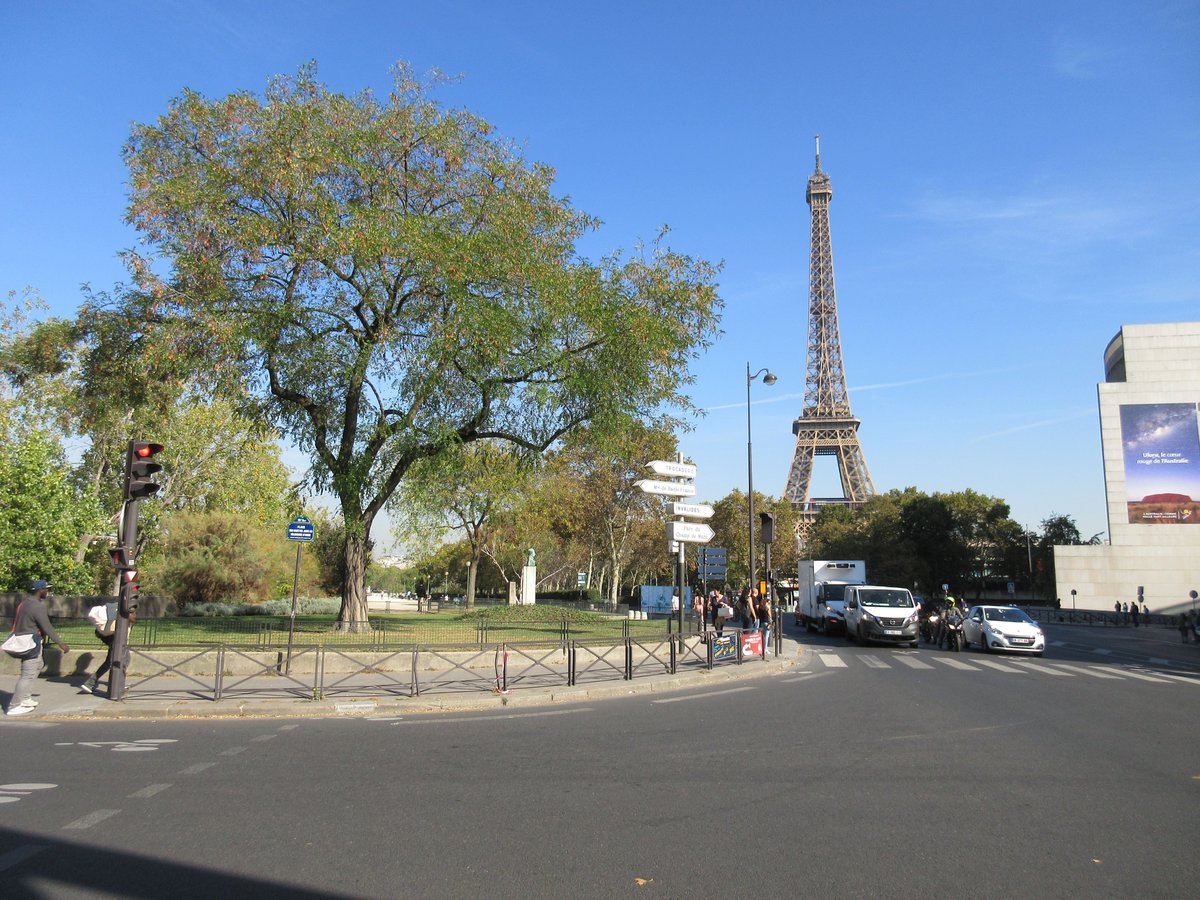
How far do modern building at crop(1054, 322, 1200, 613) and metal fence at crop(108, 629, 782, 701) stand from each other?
53248mm

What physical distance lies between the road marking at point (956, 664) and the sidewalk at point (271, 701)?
7.24 metres

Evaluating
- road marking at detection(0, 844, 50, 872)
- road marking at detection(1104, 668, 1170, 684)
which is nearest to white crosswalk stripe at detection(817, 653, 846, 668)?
road marking at detection(1104, 668, 1170, 684)

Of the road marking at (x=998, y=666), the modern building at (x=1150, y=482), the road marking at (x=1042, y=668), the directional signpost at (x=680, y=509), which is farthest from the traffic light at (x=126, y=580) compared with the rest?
the modern building at (x=1150, y=482)

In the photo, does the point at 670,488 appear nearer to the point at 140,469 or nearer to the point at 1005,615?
the point at 140,469

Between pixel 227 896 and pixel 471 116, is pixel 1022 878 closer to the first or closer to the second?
pixel 227 896

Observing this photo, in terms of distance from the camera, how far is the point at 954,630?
23656mm

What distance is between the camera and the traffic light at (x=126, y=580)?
12.1 meters

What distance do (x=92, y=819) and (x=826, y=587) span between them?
31.9 m

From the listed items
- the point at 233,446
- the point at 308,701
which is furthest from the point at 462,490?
the point at 308,701

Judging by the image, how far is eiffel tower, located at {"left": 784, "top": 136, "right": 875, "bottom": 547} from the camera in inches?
3374

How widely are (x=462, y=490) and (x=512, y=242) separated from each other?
73.3ft

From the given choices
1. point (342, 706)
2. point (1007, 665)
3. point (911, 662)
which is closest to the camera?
point (342, 706)

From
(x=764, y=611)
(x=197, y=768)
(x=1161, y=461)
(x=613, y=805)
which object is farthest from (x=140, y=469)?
(x=1161, y=461)

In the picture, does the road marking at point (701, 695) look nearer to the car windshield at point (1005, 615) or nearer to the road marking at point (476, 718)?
the road marking at point (476, 718)
